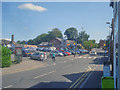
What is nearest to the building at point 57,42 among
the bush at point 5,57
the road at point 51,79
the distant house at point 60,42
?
the distant house at point 60,42

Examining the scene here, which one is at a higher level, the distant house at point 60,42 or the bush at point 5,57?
the distant house at point 60,42

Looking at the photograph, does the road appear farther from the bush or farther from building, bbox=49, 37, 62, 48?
building, bbox=49, 37, 62, 48

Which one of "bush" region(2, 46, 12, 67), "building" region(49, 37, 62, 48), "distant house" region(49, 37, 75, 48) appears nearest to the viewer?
"bush" region(2, 46, 12, 67)

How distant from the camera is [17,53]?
949 inches

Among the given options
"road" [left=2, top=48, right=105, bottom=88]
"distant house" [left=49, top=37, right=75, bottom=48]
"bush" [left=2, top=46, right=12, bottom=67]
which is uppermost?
"distant house" [left=49, top=37, right=75, bottom=48]

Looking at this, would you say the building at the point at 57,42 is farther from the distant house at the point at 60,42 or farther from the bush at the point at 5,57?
the bush at the point at 5,57

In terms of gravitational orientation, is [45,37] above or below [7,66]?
above

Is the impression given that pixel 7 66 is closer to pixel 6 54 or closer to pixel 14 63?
pixel 6 54

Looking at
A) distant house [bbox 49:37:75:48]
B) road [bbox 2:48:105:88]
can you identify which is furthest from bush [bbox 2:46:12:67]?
distant house [bbox 49:37:75:48]

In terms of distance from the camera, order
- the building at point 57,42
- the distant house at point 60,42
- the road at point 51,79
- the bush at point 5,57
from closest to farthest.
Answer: the road at point 51,79 < the bush at point 5,57 < the distant house at point 60,42 < the building at point 57,42

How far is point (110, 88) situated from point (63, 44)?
76998 mm

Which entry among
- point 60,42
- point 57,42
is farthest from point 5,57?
point 57,42

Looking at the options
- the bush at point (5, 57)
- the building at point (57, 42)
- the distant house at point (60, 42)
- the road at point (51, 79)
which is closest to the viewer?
the road at point (51, 79)

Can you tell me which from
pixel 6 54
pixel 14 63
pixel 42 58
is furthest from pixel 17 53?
pixel 42 58
